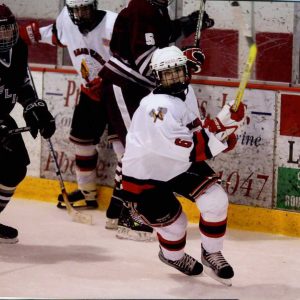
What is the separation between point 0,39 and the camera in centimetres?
554

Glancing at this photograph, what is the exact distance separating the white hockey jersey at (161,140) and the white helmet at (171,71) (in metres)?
0.06

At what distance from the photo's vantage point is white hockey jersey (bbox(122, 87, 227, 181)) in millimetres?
4812

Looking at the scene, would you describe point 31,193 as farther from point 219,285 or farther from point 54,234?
point 219,285

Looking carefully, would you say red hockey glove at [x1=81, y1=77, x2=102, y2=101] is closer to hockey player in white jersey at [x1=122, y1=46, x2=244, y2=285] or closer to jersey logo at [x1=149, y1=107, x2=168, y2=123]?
hockey player in white jersey at [x1=122, y1=46, x2=244, y2=285]

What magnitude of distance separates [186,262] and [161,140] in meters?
0.67

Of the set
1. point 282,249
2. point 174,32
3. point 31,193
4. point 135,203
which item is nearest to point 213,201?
point 135,203

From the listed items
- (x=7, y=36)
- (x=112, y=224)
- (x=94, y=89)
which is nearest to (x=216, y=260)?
(x=112, y=224)

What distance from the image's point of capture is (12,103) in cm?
569

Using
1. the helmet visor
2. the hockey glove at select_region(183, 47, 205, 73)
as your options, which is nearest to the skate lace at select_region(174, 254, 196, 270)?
the hockey glove at select_region(183, 47, 205, 73)

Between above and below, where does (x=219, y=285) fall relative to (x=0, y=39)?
below

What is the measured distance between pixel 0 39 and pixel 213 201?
1.34m

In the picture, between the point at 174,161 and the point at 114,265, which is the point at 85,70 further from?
the point at 174,161

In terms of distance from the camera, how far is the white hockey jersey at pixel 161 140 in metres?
4.81

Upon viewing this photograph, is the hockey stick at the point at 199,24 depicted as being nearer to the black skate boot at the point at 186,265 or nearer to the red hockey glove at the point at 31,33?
the red hockey glove at the point at 31,33
